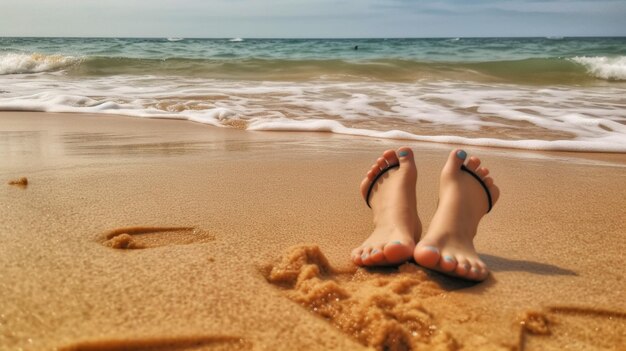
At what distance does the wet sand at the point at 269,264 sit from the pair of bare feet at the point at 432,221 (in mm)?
45

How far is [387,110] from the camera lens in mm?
5270

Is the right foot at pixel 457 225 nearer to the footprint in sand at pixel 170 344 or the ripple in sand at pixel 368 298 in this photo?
the ripple in sand at pixel 368 298

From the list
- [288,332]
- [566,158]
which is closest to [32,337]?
[288,332]

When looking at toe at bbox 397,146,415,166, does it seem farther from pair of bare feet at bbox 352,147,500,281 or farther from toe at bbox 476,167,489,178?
toe at bbox 476,167,489,178

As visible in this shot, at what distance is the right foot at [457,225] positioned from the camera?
1400 mm

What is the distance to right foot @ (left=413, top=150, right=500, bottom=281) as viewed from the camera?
1.40 meters

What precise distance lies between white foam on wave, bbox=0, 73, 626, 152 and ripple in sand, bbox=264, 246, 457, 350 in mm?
2534

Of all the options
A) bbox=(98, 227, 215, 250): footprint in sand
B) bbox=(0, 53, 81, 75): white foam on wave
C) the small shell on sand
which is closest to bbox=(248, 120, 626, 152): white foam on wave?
the small shell on sand

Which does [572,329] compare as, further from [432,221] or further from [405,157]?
[405,157]

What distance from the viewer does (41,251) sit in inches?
56.1

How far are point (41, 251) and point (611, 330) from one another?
138 centimetres

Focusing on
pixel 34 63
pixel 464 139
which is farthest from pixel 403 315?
pixel 34 63

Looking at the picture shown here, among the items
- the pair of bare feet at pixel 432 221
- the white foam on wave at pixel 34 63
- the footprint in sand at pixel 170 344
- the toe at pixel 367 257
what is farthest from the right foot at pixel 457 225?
the white foam on wave at pixel 34 63

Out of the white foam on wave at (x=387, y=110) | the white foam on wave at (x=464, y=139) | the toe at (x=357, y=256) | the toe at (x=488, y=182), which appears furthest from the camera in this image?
the white foam on wave at (x=387, y=110)
